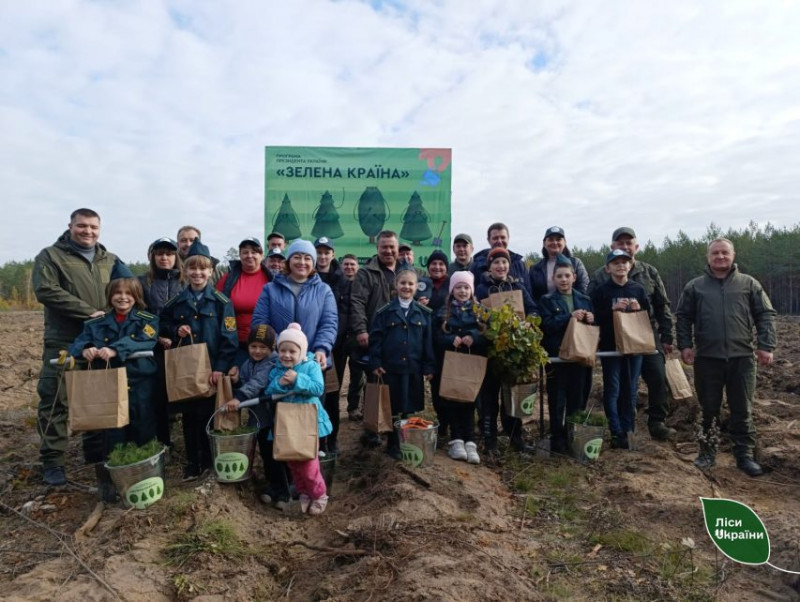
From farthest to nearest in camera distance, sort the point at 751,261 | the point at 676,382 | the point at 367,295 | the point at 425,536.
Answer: the point at 751,261 → the point at 676,382 → the point at 367,295 → the point at 425,536

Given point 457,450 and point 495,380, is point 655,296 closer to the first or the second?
point 495,380

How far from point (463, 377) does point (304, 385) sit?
160 cm

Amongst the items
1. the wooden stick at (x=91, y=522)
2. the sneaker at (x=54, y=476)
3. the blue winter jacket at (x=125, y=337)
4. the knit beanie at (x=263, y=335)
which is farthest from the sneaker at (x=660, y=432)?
the sneaker at (x=54, y=476)

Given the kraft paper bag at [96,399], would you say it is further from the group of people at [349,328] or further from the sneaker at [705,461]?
the sneaker at [705,461]

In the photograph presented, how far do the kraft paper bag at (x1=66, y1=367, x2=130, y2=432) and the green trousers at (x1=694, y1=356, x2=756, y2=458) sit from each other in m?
5.31

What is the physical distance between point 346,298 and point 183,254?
1816 millimetres

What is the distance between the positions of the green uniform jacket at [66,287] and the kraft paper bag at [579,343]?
14.2 ft

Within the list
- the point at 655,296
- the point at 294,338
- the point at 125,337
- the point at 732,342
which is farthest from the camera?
the point at 655,296

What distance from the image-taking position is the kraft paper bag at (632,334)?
17.1ft

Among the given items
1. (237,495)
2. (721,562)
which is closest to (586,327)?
(721,562)

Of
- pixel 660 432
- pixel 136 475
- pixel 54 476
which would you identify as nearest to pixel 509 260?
pixel 660 432

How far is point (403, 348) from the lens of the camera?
4.99m

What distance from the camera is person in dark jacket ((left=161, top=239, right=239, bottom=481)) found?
14.3ft

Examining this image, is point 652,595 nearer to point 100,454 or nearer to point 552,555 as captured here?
point 552,555
